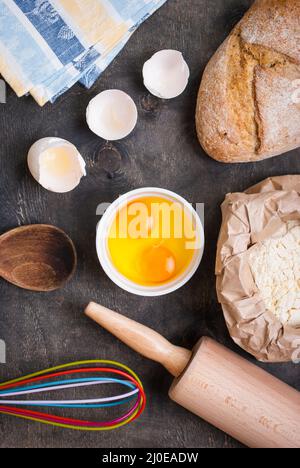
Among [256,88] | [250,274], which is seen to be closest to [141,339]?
[250,274]

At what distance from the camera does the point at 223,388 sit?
1.04m

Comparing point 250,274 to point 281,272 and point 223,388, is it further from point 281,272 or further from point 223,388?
point 223,388

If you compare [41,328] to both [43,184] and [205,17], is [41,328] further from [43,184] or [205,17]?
[205,17]

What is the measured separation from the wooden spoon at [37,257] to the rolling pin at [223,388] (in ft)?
0.39

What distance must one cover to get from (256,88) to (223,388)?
60cm

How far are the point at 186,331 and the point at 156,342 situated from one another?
0.38 feet

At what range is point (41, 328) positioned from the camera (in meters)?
1.16

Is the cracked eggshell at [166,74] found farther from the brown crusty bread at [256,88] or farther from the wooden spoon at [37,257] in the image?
the wooden spoon at [37,257]

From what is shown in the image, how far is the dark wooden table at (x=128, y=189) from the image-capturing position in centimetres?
114

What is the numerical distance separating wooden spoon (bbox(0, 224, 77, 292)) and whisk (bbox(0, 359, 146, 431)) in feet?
0.64

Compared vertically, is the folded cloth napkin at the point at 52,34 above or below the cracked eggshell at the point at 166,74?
above

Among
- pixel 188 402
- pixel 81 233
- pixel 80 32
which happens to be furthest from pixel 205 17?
pixel 188 402

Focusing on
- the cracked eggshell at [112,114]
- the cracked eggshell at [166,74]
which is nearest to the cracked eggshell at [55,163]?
the cracked eggshell at [112,114]

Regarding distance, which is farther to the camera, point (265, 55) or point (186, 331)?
point (186, 331)
